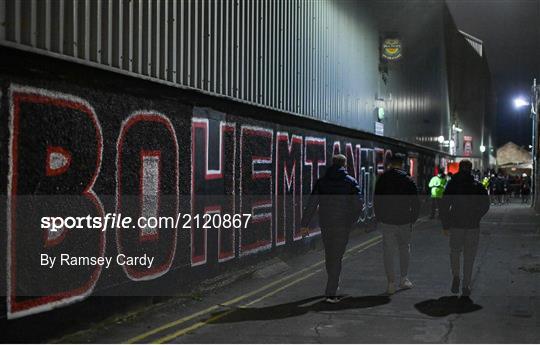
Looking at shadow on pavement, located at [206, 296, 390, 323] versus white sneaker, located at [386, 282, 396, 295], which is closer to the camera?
shadow on pavement, located at [206, 296, 390, 323]

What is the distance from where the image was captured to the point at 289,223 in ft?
40.7

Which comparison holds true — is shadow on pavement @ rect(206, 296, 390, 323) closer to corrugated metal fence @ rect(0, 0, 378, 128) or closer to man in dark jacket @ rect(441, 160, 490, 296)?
man in dark jacket @ rect(441, 160, 490, 296)

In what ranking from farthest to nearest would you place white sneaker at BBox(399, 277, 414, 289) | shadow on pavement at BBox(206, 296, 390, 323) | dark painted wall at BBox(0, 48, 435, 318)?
1. white sneaker at BBox(399, 277, 414, 289)
2. shadow on pavement at BBox(206, 296, 390, 323)
3. dark painted wall at BBox(0, 48, 435, 318)

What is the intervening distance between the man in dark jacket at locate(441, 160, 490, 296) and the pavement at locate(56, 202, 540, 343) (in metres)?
0.38

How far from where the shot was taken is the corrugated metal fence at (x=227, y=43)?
243 inches

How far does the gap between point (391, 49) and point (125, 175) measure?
1372 centimetres

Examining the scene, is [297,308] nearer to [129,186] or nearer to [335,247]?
[335,247]

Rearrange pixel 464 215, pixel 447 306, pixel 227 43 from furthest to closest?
pixel 227 43, pixel 464 215, pixel 447 306

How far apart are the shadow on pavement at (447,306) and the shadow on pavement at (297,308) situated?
51 cm

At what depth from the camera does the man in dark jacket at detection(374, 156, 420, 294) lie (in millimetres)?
8984

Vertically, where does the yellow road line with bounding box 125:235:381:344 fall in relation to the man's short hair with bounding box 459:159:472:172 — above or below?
below

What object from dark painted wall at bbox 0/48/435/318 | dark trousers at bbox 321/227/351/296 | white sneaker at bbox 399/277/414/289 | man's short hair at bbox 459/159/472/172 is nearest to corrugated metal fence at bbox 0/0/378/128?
dark painted wall at bbox 0/48/435/318

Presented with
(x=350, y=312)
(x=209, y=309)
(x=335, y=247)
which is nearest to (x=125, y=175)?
(x=209, y=309)

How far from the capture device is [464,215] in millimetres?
8805
